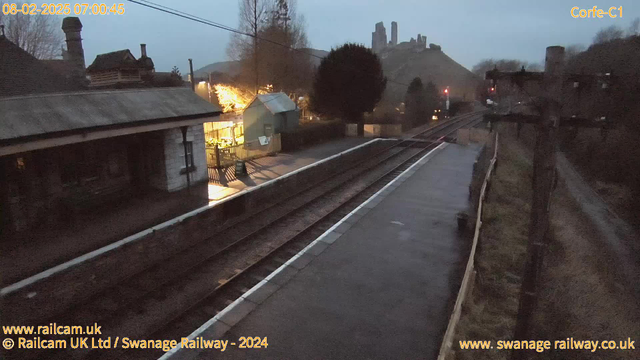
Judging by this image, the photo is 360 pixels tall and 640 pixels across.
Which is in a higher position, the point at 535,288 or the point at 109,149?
the point at 109,149

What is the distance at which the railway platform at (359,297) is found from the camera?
21.6ft

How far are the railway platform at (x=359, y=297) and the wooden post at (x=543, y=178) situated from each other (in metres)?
1.62

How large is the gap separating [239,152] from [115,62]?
15.1 metres

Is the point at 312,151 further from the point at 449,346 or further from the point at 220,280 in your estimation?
the point at 449,346

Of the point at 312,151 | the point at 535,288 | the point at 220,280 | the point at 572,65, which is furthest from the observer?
the point at 572,65

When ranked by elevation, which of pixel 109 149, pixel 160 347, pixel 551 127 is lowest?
pixel 160 347

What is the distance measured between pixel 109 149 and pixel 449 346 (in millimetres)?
13362

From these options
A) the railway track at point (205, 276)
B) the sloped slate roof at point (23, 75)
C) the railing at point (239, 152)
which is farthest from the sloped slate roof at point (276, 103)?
the railway track at point (205, 276)

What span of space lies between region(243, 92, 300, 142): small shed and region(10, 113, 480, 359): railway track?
11568 millimetres

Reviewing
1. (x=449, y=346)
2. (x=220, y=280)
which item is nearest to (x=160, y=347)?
(x=220, y=280)

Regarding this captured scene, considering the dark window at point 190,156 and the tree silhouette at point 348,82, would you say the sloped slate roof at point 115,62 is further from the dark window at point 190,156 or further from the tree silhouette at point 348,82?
the dark window at point 190,156

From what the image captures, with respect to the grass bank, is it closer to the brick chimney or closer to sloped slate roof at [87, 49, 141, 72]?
the brick chimney

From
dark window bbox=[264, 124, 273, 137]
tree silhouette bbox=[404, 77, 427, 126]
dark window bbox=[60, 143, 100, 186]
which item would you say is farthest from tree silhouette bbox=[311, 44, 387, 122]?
dark window bbox=[60, 143, 100, 186]

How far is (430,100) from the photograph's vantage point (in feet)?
162
